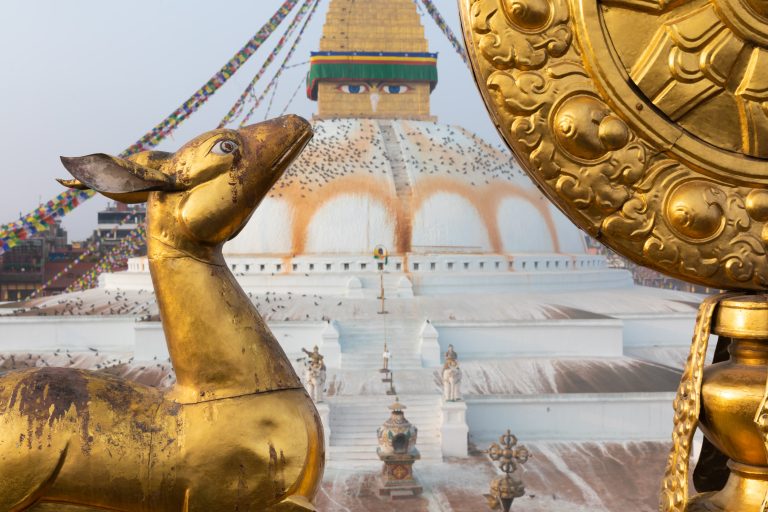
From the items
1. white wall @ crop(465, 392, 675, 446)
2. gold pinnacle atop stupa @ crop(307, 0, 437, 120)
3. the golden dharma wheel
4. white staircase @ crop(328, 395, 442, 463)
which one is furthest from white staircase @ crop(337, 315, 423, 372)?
the golden dharma wheel

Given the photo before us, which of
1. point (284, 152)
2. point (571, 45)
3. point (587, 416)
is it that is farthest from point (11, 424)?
point (587, 416)

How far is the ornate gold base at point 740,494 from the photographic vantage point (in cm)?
144

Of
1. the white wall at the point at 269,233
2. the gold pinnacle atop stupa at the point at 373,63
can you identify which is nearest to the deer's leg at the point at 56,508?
the white wall at the point at 269,233

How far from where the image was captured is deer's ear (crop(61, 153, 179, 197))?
1.56 m

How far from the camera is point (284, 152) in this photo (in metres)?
1.76

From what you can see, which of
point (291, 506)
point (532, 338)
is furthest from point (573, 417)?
point (291, 506)

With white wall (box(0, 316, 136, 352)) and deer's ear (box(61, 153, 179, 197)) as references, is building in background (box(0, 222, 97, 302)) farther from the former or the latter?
deer's ear (box(61, 153, 179, 197))

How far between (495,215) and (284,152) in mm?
17777

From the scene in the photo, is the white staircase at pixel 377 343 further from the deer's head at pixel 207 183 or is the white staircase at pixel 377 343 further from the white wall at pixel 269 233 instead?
the deer's head at pixel 207 183

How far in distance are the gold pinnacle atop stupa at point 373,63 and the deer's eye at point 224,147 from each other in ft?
70.8

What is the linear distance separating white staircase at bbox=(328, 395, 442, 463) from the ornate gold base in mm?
9250

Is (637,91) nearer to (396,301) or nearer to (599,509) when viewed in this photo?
(599,509)

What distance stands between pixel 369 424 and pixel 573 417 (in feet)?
11.2

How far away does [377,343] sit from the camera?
13.6 metres
